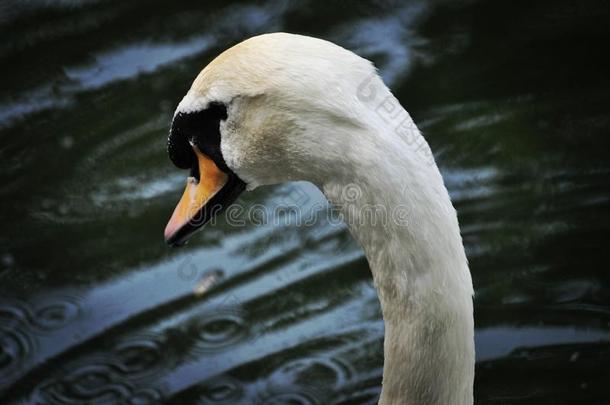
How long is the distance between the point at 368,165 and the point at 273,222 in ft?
9.89

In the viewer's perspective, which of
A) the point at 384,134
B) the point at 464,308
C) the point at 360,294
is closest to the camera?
the point at 384,134

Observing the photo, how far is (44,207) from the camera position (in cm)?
573

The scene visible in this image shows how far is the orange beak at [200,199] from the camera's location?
3.13 metres

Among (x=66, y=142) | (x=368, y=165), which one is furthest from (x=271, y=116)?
(x=66, y=142)

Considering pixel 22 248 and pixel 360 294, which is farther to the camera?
pixel 22 248

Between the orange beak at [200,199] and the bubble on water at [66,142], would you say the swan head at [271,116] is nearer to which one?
the orange beak at [200,199]

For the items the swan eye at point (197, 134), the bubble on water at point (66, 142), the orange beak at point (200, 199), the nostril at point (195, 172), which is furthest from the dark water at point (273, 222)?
the swan eye at point (197, 134)

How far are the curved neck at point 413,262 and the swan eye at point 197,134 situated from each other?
1.42ft

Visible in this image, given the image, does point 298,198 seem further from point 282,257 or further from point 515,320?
point 515,320

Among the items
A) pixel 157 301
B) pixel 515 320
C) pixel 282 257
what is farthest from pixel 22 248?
pixel 515 320

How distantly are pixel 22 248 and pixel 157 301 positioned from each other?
901mm

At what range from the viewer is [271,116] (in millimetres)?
2662

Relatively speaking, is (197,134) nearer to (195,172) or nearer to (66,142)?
(195,172)

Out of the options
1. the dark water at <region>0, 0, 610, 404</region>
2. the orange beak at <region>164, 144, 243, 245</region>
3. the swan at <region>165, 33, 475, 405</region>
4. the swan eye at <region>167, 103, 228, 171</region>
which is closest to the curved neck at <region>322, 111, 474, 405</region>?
the swan at <region>165, 33, 475, 405</region>
